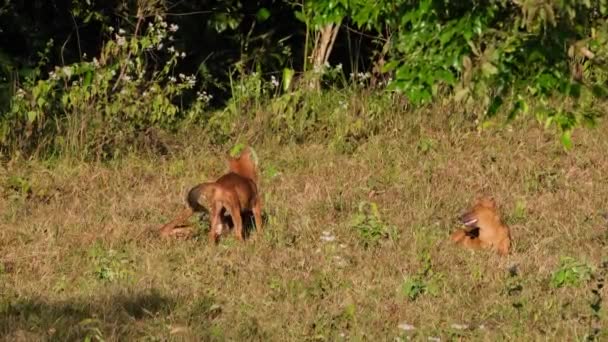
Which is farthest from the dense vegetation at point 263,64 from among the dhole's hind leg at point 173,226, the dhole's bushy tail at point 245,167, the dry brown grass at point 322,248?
the dhole's hind leg at point 173,226

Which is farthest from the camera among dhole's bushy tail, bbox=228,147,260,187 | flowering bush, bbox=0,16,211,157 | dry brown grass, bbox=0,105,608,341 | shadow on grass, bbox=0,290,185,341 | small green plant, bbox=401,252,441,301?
flowering bush, bbox=0,16,211,157

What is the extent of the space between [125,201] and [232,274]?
6.17 feet

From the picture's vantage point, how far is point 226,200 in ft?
24.5

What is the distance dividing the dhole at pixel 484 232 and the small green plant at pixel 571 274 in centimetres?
60

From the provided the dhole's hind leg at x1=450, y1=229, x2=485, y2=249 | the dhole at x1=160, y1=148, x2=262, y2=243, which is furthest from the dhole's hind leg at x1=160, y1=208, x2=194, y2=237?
the dhole's hind leg at x1=450, y1=229, x2=485, y2=249

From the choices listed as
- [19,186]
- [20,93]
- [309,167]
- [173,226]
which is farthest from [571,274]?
[20,93]

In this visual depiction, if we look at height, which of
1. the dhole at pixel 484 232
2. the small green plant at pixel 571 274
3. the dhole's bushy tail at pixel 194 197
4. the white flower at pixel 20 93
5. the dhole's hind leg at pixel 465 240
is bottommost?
the dhole's hind leg at pixel 465 240

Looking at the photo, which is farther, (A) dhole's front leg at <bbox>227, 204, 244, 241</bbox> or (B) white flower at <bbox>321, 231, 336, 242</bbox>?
(B) white flower at <bbox>321, 231, 336, 242</bbox>

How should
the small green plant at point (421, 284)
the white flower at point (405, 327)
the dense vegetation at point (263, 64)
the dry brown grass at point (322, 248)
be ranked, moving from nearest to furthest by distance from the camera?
the dense vegetation at point (263, 64)
the white flower at point (405, 327)
the dry brown grass at point (322, 248)
the small green plant at point (421, 284)

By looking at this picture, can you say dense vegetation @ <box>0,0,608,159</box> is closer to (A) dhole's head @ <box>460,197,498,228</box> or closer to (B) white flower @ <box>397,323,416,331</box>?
(A) dhole's head @ <box>460,197,498,228</box>

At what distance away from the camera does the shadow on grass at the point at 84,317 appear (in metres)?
5.74

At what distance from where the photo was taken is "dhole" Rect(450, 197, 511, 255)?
24.5 feet

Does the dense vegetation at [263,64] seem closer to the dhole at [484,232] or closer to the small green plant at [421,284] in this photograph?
the dhole at [484,232]

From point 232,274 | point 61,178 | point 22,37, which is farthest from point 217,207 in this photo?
point 22,37
